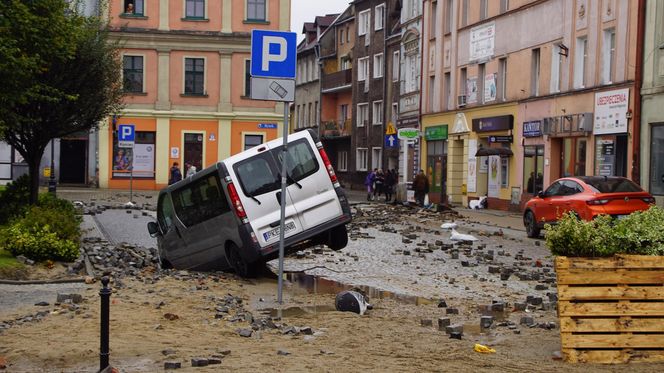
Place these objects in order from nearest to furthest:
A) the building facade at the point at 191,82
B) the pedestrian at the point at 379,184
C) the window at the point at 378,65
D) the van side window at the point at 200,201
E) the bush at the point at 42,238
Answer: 1. the bush at the point at 42,238
2. the van side window at the point at 200,201
3. the pedestrian at the point at 379,184
4. the building facade at the point at 191,82
5. the window at the point at 378,65

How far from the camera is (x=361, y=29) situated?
232ft

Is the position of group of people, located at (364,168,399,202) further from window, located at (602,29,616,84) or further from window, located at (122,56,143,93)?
window, located at (602,29,616,84)

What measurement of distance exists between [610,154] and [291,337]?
25.3m

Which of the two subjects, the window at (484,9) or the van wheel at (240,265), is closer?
the van wheel at (240,265)

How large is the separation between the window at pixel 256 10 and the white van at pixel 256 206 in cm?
4104

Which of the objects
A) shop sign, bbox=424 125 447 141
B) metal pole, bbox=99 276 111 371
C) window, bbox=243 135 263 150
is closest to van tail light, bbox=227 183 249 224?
metal pole, bbox=99 276 111 371

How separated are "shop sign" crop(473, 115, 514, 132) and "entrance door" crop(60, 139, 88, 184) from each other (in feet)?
75.1

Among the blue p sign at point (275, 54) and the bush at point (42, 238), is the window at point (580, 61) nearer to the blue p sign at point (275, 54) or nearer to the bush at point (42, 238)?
the bush at point (42, 238)

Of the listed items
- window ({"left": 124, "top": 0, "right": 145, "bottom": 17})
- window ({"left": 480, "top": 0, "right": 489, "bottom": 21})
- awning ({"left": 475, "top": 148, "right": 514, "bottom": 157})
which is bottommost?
awning ({"left": 475, "top": 148, "right": 514, "bottom": 157})

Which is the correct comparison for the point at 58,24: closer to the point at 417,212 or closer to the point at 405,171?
the point at 417,212

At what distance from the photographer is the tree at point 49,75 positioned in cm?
1722

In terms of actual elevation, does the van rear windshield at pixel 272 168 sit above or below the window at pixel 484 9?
below

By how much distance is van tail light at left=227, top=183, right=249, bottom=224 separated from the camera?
15023 mm

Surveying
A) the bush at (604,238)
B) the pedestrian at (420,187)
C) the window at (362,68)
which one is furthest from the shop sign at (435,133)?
the bush at (604,238)
